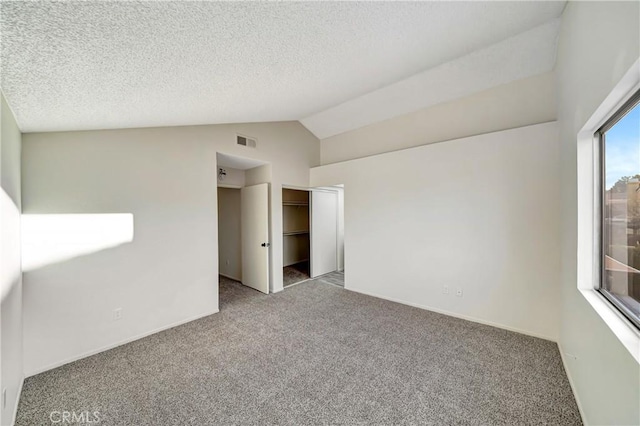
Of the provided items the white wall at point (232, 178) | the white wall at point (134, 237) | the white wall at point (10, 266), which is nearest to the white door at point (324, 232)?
the white wall at point (232, 178)

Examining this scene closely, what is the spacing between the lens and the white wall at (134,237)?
7.27 feet

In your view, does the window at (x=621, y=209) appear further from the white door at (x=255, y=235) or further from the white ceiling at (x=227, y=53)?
the white door at (x=255, y=235)

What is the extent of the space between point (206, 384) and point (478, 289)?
10.7 ft

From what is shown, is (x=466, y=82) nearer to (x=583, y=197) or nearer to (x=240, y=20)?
(x=583, y=197)

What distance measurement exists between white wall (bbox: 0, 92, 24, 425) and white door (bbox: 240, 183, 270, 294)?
2704mm

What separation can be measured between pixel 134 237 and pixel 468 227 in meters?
4.16

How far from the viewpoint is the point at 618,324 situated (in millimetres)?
1270

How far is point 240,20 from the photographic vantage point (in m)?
1.26

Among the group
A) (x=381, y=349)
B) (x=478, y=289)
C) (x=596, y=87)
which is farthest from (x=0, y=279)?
(x=478, y=289)

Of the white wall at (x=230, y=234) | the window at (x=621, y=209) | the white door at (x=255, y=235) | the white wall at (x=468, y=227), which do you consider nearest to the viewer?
the window at (x=621, y=209)

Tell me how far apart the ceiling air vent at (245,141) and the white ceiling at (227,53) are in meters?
0.72

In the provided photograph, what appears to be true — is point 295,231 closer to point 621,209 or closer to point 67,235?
point 67,235

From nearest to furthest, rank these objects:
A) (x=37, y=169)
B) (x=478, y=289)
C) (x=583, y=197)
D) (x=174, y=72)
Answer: (x=174, y=72)
(x=583, y=197)
(x=37, y=169)
(x=478, y=289)

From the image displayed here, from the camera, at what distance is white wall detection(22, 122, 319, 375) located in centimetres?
221
